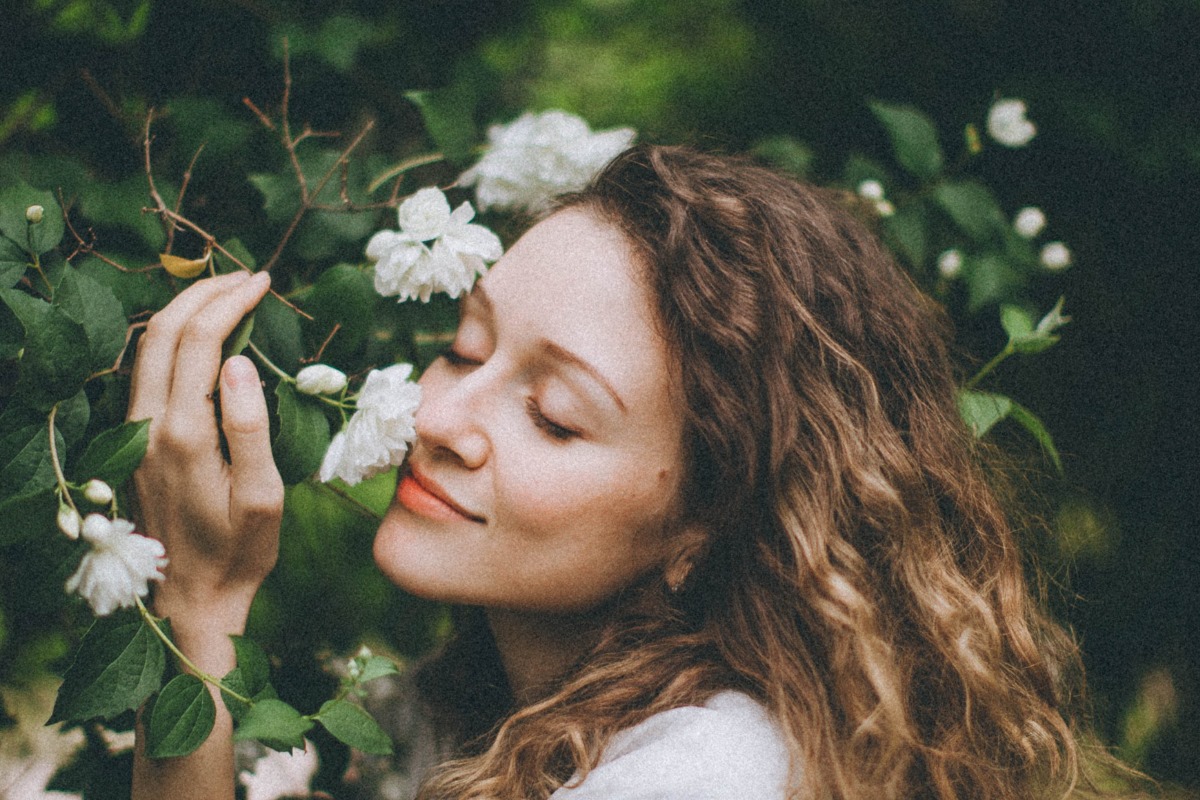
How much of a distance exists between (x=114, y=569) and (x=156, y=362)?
22 cm

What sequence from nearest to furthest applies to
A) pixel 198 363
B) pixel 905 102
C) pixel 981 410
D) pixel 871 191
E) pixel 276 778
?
pixel 198 363 < pixel 981 410 < pixel 871 191 < pixel 276 778 < pixel 905 102

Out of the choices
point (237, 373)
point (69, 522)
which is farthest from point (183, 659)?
point (237, 373)

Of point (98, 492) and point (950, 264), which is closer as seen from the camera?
point (98, 492)

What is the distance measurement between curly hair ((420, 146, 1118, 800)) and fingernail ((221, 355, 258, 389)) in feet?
1.58

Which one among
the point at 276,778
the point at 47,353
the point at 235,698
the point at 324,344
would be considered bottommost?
the point at 276,778

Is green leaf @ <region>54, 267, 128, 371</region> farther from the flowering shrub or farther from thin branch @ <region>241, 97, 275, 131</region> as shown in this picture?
thin branch @ <region>241, 97, 275, 131</region>

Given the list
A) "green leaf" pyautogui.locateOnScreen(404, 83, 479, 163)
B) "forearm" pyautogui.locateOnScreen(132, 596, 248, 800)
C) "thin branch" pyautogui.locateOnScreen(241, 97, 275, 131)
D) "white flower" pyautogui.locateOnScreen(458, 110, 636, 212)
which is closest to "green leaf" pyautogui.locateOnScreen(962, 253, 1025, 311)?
"white flower" pyautogui.locateOnScreen(458, 110, 636, 212)

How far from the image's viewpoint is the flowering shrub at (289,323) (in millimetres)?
797

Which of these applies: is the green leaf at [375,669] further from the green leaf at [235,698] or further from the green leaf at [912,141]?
the green leaf at [912,141]

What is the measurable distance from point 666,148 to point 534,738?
838 mm

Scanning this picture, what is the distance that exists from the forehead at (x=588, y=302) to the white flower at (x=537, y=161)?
244 millimetres

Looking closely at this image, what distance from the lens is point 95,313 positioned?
33.5 inches

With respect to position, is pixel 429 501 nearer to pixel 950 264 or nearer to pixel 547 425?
pixel 547 425

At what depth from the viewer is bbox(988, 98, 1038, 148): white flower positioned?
164 cm
